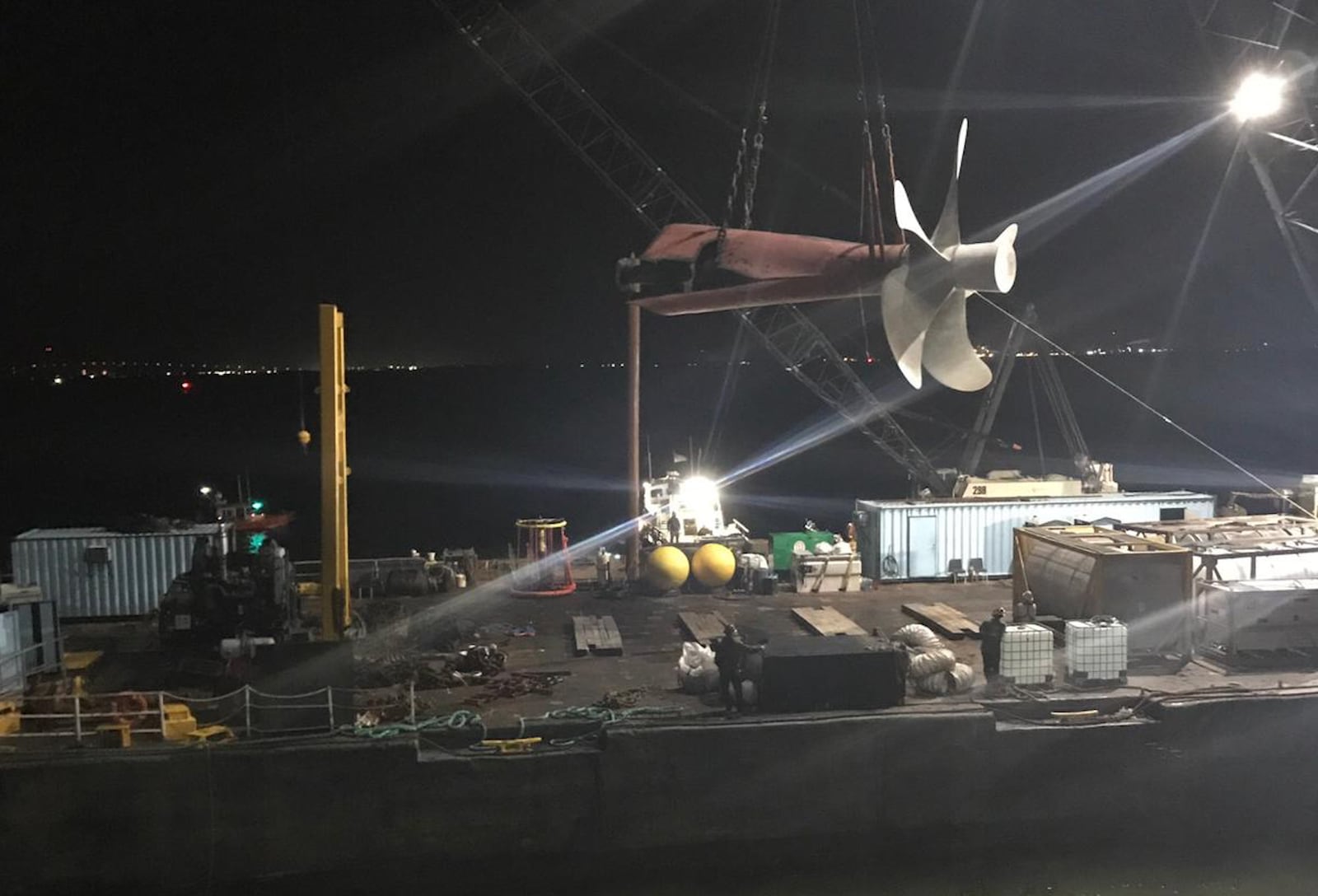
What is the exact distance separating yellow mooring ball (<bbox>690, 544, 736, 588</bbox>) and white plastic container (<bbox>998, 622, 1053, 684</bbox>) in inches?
363

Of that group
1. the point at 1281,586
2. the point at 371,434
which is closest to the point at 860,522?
the point at 1281,586

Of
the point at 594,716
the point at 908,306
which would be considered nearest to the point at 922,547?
the point at 908,306

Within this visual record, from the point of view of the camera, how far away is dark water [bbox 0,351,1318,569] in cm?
7494

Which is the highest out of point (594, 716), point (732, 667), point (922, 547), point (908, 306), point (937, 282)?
point (937, 282)

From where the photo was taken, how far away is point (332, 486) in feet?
66.6

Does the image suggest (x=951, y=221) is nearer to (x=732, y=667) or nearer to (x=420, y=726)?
(x=732, y=667)

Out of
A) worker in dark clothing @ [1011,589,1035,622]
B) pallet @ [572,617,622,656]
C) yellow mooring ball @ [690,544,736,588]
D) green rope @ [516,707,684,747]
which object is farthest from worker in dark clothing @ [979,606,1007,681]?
yellow mooring ball @ [690,544,736,588]

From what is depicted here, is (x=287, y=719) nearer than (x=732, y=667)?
Yes

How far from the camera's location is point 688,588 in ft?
89.6

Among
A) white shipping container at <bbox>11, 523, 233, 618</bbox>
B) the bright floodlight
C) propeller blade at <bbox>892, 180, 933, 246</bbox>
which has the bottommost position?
white shipping container at <bbox>11, 523, 233, 618</bbox>

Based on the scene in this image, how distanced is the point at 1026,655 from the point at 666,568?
10253mm

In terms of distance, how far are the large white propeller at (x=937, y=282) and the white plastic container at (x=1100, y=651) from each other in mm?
5744

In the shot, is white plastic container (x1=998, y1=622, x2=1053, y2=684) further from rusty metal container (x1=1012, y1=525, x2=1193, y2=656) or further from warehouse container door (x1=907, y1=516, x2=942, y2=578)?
warehouse container door (x1=907, y1=516, x2=942, y2=578)

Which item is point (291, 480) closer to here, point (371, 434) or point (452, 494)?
point (452, 494)
